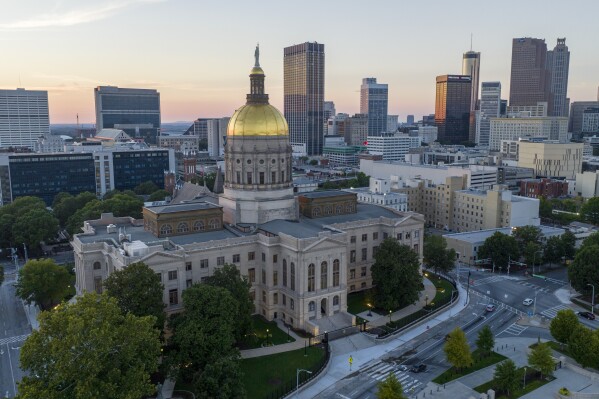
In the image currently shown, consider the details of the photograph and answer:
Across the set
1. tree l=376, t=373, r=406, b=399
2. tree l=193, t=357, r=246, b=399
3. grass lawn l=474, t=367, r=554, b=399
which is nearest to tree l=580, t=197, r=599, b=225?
grass lawn l=474, t=367, r=554, b=399

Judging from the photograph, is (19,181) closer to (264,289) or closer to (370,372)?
(264,289)

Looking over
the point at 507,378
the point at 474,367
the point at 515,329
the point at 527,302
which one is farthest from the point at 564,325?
the point at 527,302

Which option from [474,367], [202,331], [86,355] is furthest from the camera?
[474,367]

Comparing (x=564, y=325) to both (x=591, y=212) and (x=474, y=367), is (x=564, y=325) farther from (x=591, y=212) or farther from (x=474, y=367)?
(x=591, y=212)

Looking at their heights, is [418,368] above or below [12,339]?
below

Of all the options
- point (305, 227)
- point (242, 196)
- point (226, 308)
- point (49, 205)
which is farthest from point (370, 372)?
point (49, 205)

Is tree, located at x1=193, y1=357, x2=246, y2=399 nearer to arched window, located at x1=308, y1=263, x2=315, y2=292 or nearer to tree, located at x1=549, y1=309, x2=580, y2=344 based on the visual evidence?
arched window, located at x1=308, y1=263, x2=315, y2=292

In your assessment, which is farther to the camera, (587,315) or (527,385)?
(587,315)
